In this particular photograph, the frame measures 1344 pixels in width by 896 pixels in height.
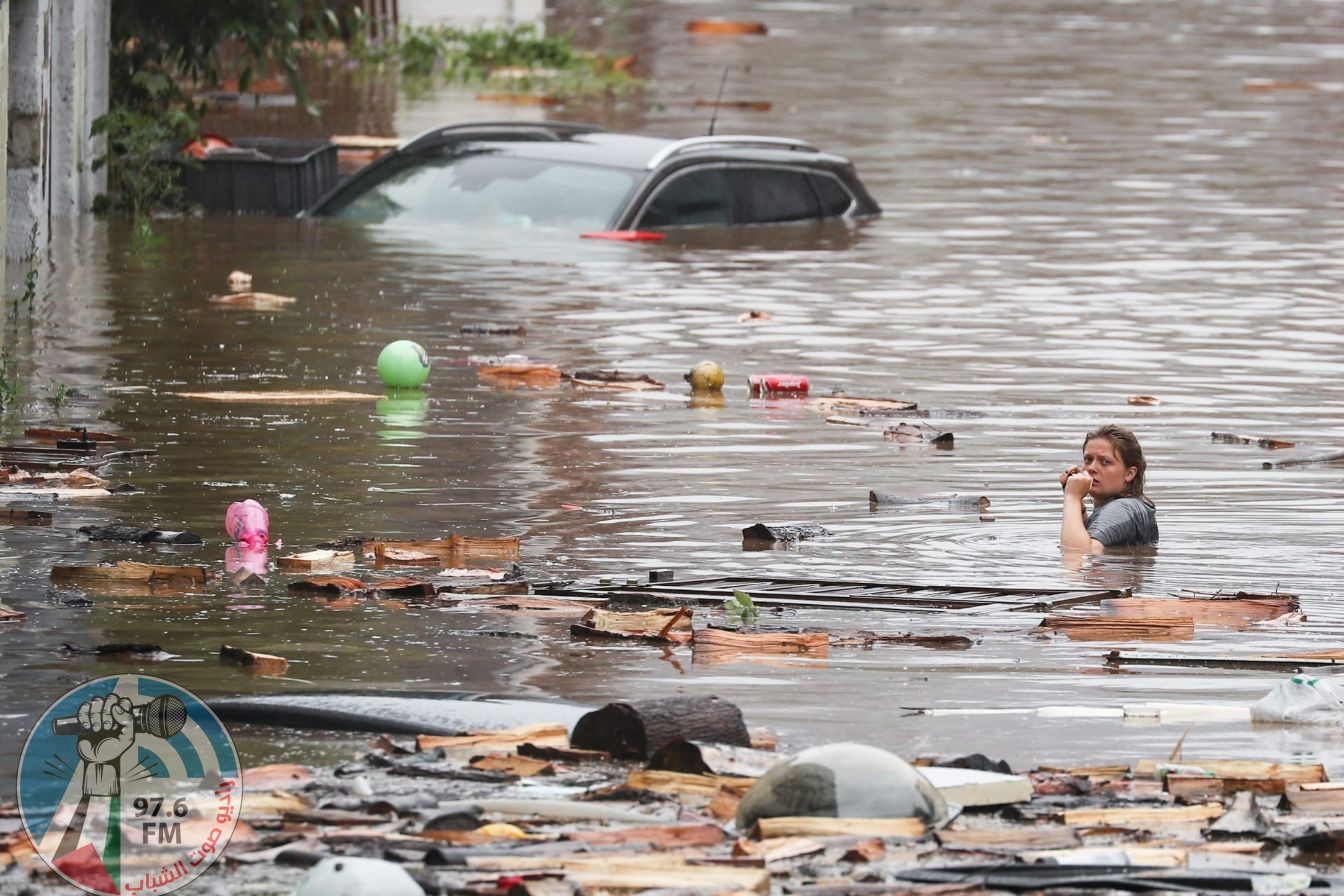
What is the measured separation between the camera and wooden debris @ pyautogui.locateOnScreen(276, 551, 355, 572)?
9.55 metres

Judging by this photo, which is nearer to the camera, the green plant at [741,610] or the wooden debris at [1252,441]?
the green plant at [741,610]

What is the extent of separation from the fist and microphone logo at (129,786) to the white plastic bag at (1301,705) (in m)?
2.81

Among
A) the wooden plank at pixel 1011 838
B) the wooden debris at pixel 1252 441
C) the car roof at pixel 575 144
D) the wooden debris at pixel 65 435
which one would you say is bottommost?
the wooden plank at pixel 1011 838

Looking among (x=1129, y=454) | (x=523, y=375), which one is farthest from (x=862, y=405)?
(x=1129, y=454)

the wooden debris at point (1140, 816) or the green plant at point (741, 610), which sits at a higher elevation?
the green plant at point (741, 610)

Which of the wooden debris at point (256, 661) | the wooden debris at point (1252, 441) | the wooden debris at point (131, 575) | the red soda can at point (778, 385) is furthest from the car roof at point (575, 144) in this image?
the wooden debris at point (256, 661)

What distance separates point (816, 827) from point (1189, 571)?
14.0 feet

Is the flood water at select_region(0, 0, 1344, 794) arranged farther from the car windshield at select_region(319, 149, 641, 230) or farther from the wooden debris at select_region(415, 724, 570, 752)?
the car windshield at select_region(319, 149, 641, 230)

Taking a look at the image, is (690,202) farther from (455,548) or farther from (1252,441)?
(455,548)

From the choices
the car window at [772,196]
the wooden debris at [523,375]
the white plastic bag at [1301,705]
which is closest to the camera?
the white plastic bag at [1301,705]

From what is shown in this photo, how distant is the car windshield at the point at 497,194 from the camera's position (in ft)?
69.8

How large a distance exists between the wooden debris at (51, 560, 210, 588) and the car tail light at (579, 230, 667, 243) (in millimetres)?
11951

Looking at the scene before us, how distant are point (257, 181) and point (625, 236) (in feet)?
10.9

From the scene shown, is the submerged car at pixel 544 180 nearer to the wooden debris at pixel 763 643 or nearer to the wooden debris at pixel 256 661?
the wooden debris at pixel 763 643
